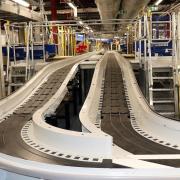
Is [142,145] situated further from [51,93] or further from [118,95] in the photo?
[51,93]

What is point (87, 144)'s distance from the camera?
2.50m

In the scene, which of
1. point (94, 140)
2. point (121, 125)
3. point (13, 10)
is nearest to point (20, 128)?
point (121, 125)

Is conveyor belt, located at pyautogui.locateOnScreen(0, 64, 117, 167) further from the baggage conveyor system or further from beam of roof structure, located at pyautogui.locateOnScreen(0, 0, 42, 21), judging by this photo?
beam of roof structure, located at pyautogui.locateOnScreen(0, 0, 42, 21)

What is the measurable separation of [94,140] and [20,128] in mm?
1333

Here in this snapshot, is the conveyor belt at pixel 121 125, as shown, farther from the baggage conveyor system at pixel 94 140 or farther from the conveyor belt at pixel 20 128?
the conveyor belt at pixel 20 128

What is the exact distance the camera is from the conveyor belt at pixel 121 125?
2.89 meters

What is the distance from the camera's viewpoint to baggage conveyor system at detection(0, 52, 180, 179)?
172 centimetres

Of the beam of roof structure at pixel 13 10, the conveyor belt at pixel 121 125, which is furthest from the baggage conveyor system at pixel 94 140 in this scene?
the beam of roof structure at pixel 13 10

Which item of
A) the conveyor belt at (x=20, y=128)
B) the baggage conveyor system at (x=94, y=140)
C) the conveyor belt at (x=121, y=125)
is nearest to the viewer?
the baggage conveyor system at (x=94, y=140)

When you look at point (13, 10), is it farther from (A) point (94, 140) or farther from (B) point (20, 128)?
(A) point (94, 140)

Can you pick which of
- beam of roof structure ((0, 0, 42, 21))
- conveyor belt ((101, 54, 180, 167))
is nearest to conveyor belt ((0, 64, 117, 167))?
conveyor belt ((101, 54, 180, 167))

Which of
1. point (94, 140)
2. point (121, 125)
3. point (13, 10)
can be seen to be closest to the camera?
point (94, 140)

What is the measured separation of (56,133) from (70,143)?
7.2 inches

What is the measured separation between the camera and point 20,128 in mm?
3551
